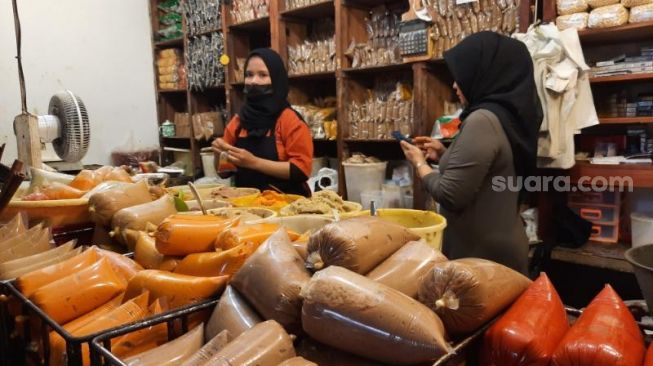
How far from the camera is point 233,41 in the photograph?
428 cm

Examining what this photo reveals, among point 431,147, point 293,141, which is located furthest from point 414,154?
point 293,141

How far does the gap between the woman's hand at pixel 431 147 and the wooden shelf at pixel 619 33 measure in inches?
37.5

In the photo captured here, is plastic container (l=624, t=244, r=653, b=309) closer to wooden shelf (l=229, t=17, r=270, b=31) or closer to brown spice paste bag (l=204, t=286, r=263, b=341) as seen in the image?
brown spice paste bag (l=204, t=286, r=263, b=341)

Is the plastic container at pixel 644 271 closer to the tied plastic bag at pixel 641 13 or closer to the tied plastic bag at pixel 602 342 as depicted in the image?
the tied plastic bag at pixel 602 342

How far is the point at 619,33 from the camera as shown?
2412mm

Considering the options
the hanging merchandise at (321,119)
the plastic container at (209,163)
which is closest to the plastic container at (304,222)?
the hanging merchandise at (321,119)

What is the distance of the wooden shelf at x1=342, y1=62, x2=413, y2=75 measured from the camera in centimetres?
309

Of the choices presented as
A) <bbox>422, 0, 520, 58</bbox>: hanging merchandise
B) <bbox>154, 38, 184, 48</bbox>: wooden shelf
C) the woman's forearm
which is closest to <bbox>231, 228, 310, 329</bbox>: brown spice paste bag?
the woman's forearm

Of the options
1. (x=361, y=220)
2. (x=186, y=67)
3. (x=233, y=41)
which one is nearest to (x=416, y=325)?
(x=361, y=220)

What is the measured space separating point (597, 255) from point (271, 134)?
1.76 metres

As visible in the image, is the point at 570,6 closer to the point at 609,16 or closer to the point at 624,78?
the point at 609,16

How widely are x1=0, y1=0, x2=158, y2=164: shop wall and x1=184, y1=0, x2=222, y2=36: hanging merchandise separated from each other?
60 cm

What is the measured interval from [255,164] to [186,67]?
2.88 meters

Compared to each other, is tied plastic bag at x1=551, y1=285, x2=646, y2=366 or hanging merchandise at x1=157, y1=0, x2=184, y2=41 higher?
hanging merchandise at x1=157, y1=0, x2=184, y2=41
